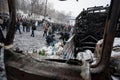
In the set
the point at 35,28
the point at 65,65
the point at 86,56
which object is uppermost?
the point at 65,65

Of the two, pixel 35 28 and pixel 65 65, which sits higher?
pixel 65 65

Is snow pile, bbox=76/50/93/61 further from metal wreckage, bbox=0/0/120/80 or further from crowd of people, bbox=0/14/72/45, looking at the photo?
crowd of people, bbox=0/14/72/45

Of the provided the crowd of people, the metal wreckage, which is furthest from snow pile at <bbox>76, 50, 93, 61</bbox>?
the crowd of people

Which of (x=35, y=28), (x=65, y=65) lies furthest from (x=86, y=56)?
(x=35, y=28)

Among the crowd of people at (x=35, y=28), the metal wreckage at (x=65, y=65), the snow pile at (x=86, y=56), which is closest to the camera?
the metal wreckage at (x=65, y=65)

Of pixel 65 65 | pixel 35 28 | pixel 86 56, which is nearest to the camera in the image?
pixel 65 65

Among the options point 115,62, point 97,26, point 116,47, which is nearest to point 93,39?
point 97,26

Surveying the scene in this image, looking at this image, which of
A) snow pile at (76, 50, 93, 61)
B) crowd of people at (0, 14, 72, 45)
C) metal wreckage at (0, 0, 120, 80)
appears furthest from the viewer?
crowd of people at (0, 14, 72, 45)

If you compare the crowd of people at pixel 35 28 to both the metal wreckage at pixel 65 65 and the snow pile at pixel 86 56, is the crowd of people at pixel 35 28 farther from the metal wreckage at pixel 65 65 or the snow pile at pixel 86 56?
the metal wreckage at pixel 65 65

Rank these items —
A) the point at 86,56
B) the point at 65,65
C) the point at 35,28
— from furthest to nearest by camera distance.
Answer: the point at 35,28
the point at 86,56
the point at 65,65

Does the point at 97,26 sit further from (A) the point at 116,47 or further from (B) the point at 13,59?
(B) the point at 13,59

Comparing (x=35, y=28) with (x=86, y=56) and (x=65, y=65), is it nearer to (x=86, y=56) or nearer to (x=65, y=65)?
(x=86, y=56)

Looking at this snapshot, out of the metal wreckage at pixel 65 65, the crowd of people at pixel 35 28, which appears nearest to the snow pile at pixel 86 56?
the metal wreckage at pixel 65 65

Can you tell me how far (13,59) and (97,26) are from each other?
4.42 meters
